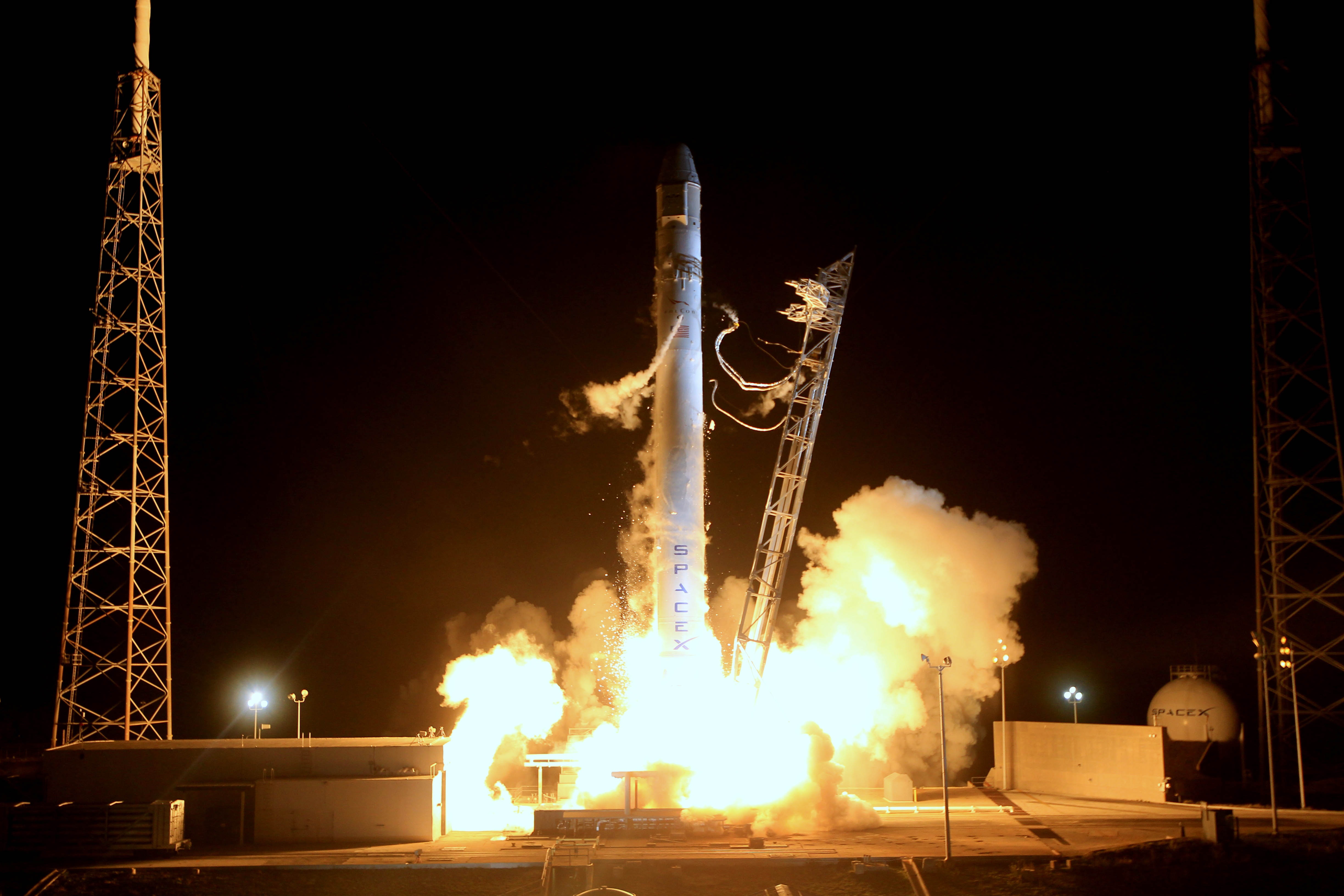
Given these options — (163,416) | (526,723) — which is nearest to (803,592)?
(526,723)

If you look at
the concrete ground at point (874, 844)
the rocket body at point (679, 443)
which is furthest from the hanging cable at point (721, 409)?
the concrete ground at point (874, 844)

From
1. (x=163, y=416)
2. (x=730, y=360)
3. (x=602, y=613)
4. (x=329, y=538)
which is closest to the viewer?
(x=163, y=416)

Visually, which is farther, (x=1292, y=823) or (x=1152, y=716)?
(x=1152, y=716)

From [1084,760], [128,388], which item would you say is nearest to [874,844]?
[1084,760]

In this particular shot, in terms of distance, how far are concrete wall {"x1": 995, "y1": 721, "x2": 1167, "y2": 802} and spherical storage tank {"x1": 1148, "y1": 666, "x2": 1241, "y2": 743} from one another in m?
1.81

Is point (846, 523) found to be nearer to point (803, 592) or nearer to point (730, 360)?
point (803, 592)

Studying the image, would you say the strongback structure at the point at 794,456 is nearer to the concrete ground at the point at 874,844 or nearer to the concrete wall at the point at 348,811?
the concrete ground at the point at 874,844

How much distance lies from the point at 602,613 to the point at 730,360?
39.5 feet

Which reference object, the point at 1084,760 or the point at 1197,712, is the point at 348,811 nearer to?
the point at 1084,760

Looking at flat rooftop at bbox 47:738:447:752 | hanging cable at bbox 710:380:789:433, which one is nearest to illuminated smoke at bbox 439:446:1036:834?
flat rooftop at bbox 47:738:447:752

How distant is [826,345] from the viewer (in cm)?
3362

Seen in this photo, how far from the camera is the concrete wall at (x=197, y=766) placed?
3181 cm

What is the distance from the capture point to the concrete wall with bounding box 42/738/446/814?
31812 mm

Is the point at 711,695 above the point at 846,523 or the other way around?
the other way around
